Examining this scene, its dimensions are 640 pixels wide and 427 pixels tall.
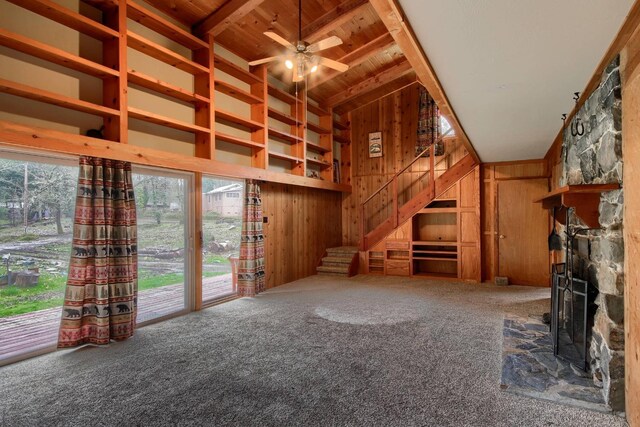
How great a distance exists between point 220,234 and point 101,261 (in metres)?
2.01

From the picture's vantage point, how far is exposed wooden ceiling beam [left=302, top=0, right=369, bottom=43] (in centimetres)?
475

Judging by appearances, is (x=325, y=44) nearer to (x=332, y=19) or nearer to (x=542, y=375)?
(x=332, y=19)

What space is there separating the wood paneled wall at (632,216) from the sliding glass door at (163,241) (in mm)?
4382

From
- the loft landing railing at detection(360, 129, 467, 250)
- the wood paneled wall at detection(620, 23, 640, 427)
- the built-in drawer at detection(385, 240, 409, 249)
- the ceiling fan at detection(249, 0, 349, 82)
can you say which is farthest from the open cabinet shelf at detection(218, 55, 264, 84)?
the wood paneled wall at detection(620, 23, 640, 427)

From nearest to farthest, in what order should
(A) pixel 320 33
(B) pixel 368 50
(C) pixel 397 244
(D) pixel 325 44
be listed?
1. (D) pixel 325 44
2. (A) pixel 320 33
3. (B) pixel 368 50
4. (C) pixel 397 244

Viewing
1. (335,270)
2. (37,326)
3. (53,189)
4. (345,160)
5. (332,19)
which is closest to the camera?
(37,326)

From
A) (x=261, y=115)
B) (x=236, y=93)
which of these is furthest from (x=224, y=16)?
(x=261, y=115)

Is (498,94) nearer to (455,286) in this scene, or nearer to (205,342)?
(205,342)

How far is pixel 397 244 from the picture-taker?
6.95 m

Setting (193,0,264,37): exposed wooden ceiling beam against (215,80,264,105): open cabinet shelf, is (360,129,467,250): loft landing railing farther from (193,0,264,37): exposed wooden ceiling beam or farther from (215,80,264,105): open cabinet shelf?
(193,0,264,37): exposed wooden ceiling beam

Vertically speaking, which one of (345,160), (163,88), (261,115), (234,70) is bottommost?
(345,160)

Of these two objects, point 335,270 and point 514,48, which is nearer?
point 514,48

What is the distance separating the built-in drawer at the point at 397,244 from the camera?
6883 millimetres

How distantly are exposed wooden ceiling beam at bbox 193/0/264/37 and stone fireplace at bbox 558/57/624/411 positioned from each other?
3.75 metres
